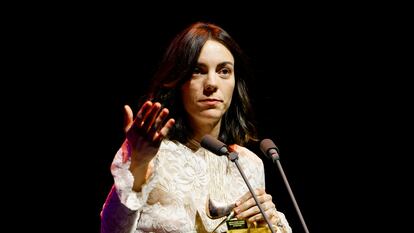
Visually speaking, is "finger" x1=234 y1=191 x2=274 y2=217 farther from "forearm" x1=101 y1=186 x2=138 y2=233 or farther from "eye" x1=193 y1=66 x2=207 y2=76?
"eye" x1=193 y1=66 x2=207 y2=76

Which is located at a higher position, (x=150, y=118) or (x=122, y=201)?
(x=150, y=118)

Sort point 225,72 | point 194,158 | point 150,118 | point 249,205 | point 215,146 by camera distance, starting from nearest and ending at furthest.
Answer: point 150,118 < point 215,146 < point 249,205 < point 194,158 < point 225,72

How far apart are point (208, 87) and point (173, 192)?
442mm

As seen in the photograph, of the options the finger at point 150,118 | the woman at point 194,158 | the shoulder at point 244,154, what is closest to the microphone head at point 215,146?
the woman at point 194,158

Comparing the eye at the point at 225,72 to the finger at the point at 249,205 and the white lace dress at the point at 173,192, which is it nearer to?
the white lace dress at the point at 173,192

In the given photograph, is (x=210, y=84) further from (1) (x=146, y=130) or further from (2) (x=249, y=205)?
(1) (x=146, y=130)

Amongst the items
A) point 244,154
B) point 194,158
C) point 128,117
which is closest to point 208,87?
point 194,158

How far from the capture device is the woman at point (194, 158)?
1.72m

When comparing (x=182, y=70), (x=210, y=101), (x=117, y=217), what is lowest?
(x=117, y=217)

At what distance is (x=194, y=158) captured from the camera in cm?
215

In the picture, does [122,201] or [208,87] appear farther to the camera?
[208,87]

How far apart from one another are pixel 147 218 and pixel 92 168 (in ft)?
3.39

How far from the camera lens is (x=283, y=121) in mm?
3248

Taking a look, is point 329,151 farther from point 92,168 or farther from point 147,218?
point 147,218
